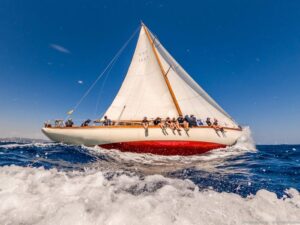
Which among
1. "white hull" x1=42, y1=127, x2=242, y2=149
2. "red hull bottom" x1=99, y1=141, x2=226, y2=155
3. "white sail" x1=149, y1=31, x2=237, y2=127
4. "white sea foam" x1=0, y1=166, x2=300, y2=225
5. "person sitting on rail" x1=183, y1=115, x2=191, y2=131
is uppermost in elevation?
"white sail" x1=149, y1=31, x2=237, y2=127

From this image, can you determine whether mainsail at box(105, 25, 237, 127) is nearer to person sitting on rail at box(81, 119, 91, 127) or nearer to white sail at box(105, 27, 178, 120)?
white sail at box(105, 27, 178, 120)

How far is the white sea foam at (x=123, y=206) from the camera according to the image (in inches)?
108

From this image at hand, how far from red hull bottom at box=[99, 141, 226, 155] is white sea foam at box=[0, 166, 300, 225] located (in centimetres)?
1039

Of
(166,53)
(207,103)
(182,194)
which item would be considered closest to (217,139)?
(207,103)

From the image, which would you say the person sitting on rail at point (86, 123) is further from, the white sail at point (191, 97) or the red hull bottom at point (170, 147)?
the white sail at point (191, 97)

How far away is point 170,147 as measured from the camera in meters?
14.6

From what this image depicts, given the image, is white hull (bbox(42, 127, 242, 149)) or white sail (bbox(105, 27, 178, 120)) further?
white sail (bbox(105, 27, 178, 120))

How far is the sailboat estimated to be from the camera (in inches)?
579

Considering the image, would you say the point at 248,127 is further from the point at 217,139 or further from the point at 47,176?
the point at 47,176

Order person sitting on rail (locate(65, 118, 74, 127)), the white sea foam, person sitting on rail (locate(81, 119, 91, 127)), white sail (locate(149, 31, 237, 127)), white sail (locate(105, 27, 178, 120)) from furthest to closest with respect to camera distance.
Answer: person sitting on rail (locate(65, 118, 74, 127)), white sail (locate(105, 27, 178, 120)), person sitting on rail (locate(81, 119, 91, 127)), white sail (locate(149, 31, 237, 127)), the white sea foam

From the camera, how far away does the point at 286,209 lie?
324cm

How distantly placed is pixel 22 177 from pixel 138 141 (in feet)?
34.9

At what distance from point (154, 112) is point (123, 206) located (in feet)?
51.4

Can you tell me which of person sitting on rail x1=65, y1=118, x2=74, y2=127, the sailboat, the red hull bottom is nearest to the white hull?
the sailboat
